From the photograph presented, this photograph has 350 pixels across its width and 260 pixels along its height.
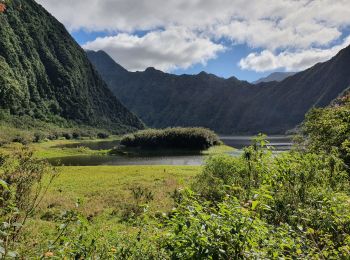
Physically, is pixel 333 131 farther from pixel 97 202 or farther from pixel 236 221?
pixel 236 221

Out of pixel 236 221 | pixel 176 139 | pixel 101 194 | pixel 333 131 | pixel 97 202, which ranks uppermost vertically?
pixel 333 131

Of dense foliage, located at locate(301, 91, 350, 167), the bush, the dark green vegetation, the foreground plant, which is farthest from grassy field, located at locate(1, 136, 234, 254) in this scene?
dense foliage, located at locate(301, 91, 350, 167)

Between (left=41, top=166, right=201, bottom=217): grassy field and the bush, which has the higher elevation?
the bush

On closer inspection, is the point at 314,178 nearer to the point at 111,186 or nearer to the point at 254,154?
the point at 254,154

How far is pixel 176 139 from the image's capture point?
14662 centimetres

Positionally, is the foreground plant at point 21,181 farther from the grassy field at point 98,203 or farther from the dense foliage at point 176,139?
the dense foliage at point 176,139

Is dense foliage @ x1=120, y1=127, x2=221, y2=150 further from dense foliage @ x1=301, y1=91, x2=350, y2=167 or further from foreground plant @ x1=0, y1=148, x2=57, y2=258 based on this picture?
foreground plant @ x1=0, y1=148, x2=57, y2=258

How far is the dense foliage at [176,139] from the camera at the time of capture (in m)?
141

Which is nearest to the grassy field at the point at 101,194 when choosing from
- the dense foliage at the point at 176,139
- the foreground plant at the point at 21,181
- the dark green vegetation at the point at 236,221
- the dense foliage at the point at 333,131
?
the dark green vegetation at the point at 236,221

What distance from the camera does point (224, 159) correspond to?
30.1m

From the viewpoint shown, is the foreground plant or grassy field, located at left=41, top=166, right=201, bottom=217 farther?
grassy field, located at left=41, top=166, right=201, bottom=217

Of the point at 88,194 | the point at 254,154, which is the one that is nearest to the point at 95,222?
the point at 88,194

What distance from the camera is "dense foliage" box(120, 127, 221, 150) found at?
141 m

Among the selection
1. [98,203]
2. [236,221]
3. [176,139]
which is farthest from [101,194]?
[176,139]
